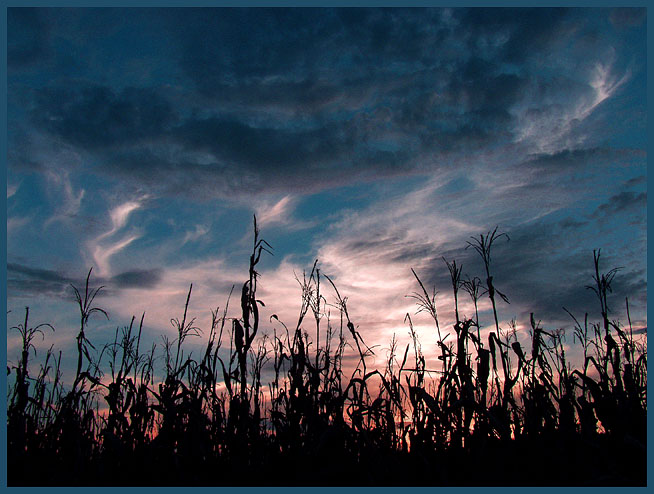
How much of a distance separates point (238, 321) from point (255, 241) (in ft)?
2.73

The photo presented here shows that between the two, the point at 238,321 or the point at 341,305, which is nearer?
the point at 238,321

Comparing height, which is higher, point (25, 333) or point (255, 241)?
point (255, 241)

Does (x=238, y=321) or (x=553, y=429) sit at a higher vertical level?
(x=238, y=321)

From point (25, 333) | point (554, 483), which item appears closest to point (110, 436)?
point (25, 333)

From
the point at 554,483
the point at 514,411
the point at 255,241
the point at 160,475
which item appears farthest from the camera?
the point at 255,241

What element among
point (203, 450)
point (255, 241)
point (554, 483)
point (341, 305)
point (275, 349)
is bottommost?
point (554, 483)

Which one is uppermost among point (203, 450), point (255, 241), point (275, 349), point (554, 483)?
point (255, 241)

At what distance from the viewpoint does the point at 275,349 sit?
5410 millimetres

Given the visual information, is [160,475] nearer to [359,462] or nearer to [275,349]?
[359,462]

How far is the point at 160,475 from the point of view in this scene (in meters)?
3.64

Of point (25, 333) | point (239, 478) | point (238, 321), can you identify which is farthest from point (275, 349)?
point (25, 333)

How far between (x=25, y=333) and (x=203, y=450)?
9.83 ft

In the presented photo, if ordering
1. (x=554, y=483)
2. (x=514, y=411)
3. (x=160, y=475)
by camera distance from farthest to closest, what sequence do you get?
1. (x=514, y=411)
2. (x=160, y=475)
3. (x=554, y=483)

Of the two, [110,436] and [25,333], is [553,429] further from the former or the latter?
[25,333]
